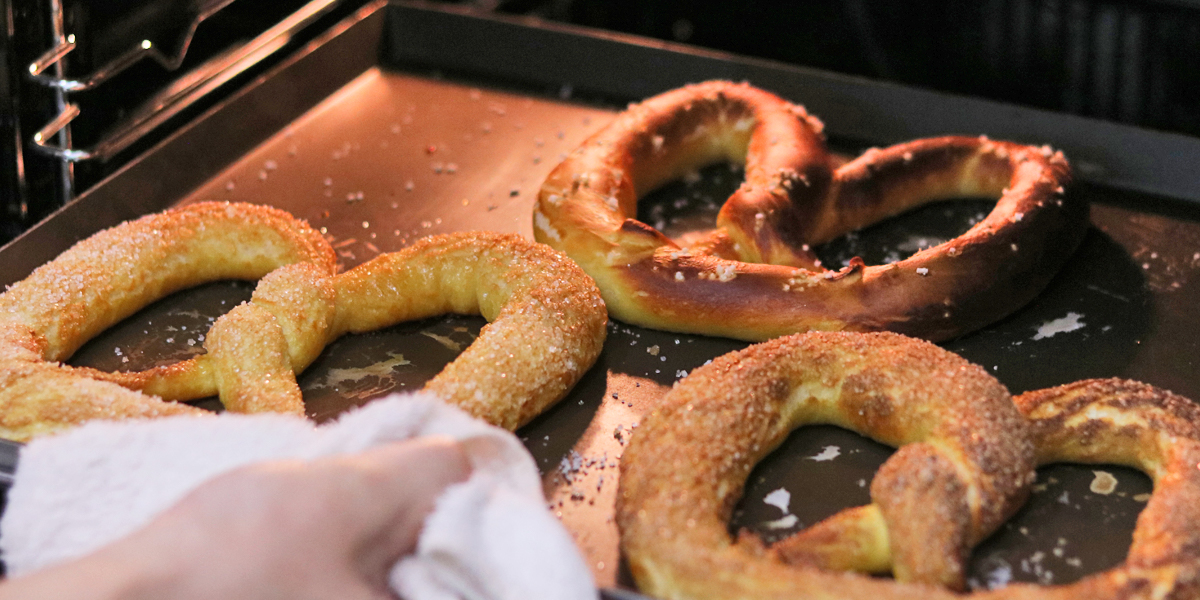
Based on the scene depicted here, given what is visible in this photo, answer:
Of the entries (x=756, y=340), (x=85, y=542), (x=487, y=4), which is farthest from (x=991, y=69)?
(x=85, y=542)

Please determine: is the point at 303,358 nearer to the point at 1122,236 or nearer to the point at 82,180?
the point at 82,180

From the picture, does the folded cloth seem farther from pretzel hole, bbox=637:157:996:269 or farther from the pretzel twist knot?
pretzel hole, bbox=637:157:996:269

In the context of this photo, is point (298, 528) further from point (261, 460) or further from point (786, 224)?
point (786, 224)

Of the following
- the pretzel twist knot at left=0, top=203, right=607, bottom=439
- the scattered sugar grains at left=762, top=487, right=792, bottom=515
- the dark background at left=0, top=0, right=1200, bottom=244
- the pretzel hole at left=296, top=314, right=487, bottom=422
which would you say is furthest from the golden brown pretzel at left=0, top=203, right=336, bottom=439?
the scattered sugar grains at left=762, top=487, right=792, bottom=515

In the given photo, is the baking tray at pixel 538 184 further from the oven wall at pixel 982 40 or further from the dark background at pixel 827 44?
the oven wall at pixel 982 40

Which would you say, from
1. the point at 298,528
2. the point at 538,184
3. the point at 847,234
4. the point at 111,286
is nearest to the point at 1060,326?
the point at 847,234
